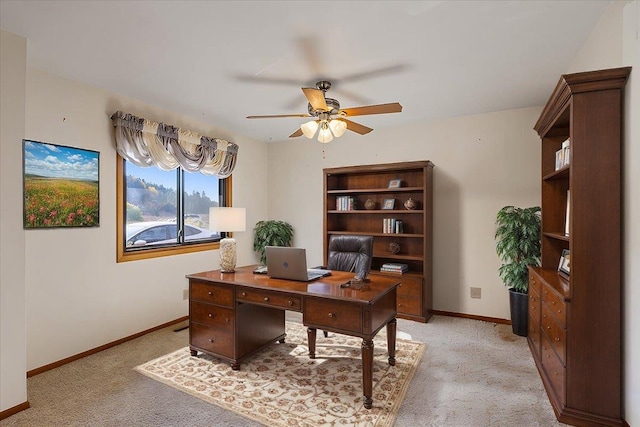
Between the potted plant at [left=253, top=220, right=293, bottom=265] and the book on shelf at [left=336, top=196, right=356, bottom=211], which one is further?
the potted plant at [left=253, top=220, right=293, bottom=265]

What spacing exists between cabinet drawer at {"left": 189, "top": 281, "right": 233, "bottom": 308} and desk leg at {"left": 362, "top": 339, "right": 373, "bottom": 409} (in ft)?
3.76

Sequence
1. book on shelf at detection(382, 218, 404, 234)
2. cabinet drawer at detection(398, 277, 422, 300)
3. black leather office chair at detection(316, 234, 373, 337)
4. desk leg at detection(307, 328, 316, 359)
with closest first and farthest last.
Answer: desk leg at detection(307, 328, 316, 359)
black leather office chair at detection(316, 234, 373, 337)
cabinet drawer at detection(398, 277, 422, 300)
book on shelf at detection(382, 218, 404, 234)

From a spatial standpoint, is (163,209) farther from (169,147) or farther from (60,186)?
(60,186)

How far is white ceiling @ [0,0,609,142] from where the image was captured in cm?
199

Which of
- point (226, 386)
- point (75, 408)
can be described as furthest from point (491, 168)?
point (75, 408)

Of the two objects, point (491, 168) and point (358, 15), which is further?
point (491, 168)

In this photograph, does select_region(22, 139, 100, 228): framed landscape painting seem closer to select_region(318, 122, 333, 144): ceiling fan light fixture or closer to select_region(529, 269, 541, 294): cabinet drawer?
select_region(318, 122, 333, 144): ceiling fan light fixture

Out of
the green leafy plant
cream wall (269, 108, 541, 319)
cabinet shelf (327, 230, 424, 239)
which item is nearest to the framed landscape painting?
cabinet shelf (327, 230, 424, 239)

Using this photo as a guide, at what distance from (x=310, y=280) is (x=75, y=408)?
5.91ft

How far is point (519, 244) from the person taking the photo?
3496 millimetres

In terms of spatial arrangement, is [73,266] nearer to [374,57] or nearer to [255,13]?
[255,13]

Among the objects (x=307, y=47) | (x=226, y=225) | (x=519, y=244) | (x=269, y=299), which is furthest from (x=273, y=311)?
(x=519, y=244)

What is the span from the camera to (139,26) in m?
2.16

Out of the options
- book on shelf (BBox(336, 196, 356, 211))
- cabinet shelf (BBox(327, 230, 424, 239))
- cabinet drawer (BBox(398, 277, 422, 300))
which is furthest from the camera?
book on shelf (BBox(336, 196, 356, 211))
